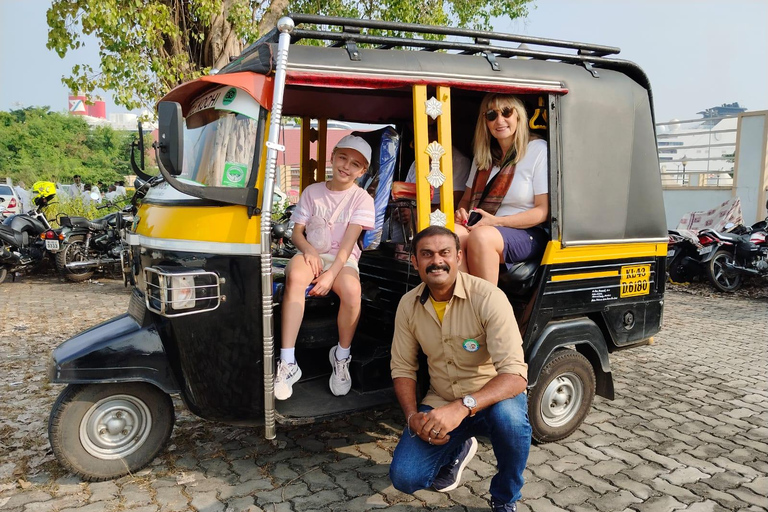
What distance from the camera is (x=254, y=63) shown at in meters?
3.26

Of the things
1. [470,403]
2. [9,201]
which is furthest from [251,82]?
[9,201]

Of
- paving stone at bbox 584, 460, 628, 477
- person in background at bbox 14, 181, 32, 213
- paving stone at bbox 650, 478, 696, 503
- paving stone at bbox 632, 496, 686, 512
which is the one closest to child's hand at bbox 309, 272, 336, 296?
paving stone at bbox 584, 460, 628, 477

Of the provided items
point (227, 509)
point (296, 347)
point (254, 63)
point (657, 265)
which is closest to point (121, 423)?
point (227, 509)

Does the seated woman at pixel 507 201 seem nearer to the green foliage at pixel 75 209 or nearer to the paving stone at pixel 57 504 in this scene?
the paving stone at pixel 57 504

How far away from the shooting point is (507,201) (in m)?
4.00

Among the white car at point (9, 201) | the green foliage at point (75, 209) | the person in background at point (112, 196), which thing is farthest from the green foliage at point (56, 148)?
the green foliage at point (75, 209)

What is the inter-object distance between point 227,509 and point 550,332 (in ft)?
7.17

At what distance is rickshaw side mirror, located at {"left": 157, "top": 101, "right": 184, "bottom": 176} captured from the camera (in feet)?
9.91

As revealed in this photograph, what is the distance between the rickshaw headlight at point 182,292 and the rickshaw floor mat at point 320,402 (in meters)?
0.78

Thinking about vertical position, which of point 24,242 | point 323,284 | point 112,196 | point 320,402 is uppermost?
point 112,196

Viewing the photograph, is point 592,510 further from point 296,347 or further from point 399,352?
point 296,347

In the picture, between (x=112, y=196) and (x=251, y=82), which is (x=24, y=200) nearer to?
(x=112, y=196)

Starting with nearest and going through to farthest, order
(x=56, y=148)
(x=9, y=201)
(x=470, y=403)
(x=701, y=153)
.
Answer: (x=470, y=403) < (x=701, y=153) < (x=9, y=201) < (x=56, y=148)

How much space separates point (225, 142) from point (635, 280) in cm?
294
